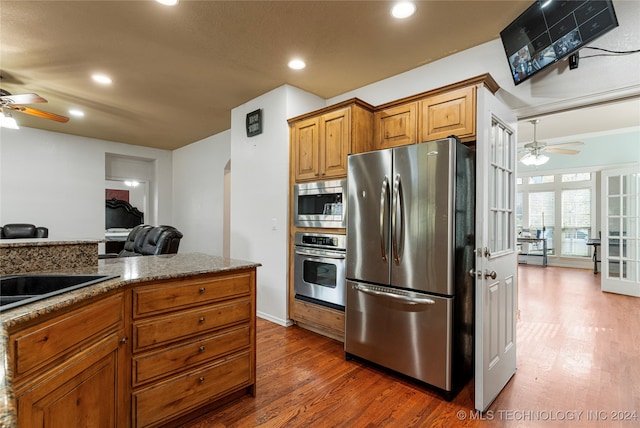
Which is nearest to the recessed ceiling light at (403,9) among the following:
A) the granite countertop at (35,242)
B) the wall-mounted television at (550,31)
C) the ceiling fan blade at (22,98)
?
the wall-mounted television at (550,31)

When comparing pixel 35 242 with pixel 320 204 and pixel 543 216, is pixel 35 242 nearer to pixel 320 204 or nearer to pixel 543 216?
pixel 320 204

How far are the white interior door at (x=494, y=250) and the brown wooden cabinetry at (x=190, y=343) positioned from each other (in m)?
1.43

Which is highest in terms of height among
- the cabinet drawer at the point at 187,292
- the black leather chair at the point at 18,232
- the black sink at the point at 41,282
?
the black leather chair at the point at 18,232

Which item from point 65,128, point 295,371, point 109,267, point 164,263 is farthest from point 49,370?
point 65,128

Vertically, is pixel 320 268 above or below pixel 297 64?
below

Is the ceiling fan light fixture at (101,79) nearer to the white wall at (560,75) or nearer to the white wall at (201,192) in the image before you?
the white wall at (201,192)

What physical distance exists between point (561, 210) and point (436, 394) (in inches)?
303

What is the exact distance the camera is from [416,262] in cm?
217

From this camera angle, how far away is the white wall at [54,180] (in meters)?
5.20

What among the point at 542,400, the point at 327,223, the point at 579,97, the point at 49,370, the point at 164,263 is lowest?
the point at 542,400

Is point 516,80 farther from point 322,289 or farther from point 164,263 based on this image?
point 164,263

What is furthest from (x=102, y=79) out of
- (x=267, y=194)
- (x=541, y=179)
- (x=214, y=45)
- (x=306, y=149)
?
(x=541, y=179)

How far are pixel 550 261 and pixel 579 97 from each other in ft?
23.4

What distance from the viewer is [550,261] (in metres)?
7.82
